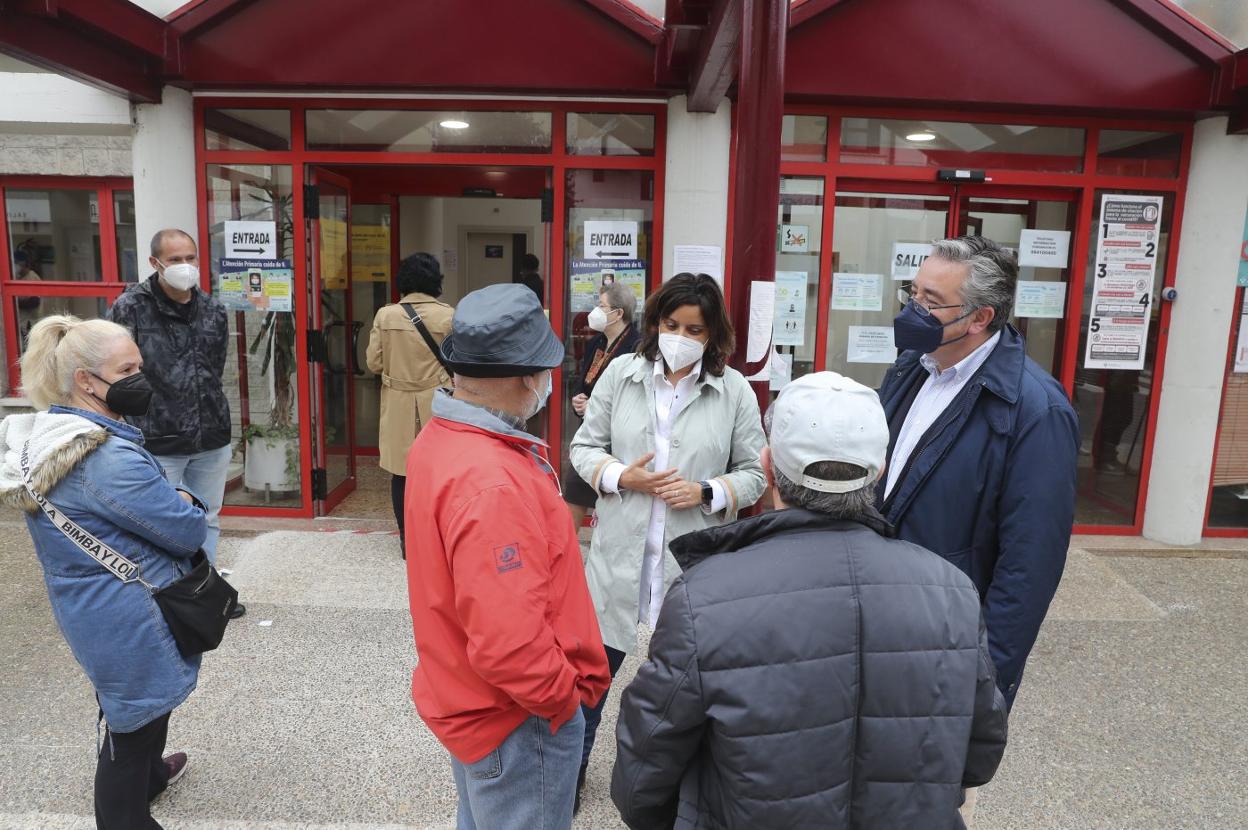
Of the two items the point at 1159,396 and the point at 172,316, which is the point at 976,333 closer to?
the point at 172,316

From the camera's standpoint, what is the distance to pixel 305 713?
11.5ft

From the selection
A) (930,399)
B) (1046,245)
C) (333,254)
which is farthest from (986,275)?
(333,254)

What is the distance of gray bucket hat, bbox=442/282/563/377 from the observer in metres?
1.77

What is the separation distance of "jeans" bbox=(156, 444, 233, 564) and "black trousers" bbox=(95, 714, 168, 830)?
69.9 inches

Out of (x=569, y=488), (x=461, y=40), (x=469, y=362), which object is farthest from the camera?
(x=461, y=40)

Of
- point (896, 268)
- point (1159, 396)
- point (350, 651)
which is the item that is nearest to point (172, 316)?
point (350, 651)

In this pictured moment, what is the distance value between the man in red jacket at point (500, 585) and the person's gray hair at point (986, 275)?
3.80 feet

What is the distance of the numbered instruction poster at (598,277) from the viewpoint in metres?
5.73

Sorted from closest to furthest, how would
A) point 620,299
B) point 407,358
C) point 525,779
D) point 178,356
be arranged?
point 525,779
point 178,356
point 620,299
point 407,358

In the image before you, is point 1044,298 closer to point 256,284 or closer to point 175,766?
point 256,284

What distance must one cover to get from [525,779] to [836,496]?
3.25 feet

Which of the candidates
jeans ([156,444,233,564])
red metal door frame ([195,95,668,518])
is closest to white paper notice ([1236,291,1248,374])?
red metal door frame ([195,95,668,518])

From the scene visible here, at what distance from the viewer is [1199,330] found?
566 centimetres

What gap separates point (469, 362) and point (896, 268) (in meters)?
4.78
